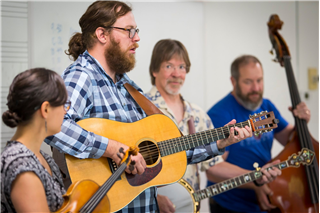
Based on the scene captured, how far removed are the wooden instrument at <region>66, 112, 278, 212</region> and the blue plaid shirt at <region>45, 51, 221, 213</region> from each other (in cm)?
5

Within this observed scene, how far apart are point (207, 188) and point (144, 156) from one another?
0.76 metres

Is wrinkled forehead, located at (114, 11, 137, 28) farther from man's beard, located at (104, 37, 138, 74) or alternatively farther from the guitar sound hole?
the guitar sound hole

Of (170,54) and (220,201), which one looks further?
(220,201)

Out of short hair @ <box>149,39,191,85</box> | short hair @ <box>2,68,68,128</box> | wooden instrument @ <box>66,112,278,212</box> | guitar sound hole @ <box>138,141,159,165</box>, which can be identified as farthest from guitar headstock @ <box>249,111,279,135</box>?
short hair @ <box>2,68,68,128</box>

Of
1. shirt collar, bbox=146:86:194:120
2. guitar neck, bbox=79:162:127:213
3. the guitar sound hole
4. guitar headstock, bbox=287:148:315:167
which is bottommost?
guitar headstock, bbox=287:148:315:167

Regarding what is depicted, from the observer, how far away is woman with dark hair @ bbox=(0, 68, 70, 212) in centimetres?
88

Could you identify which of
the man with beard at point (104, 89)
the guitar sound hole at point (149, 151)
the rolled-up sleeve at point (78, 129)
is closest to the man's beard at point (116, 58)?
the man with beard at point (104, 89)

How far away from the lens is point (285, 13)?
12.4ft

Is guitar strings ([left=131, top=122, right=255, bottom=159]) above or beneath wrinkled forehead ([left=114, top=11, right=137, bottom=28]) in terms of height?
beneath

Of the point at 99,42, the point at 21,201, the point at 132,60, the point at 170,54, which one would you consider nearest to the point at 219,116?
the point at 170,54

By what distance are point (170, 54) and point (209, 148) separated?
2.81 feet

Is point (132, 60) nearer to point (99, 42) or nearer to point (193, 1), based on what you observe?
point (99, 42)

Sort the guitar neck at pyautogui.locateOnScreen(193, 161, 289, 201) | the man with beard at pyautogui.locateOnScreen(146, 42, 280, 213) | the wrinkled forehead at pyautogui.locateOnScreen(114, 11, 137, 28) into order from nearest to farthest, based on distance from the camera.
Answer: the wrinkled forehead at pyautogui.locateOnScreen(114, 11, 137, 28)
the guitar neck at pyautogui.locateOnScreen(193, 161, 289, 201)
the man with beard at pyautogui.locateOnScreen(146, 42, 280, 213)

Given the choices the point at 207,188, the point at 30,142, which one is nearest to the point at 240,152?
the point at 207,188
